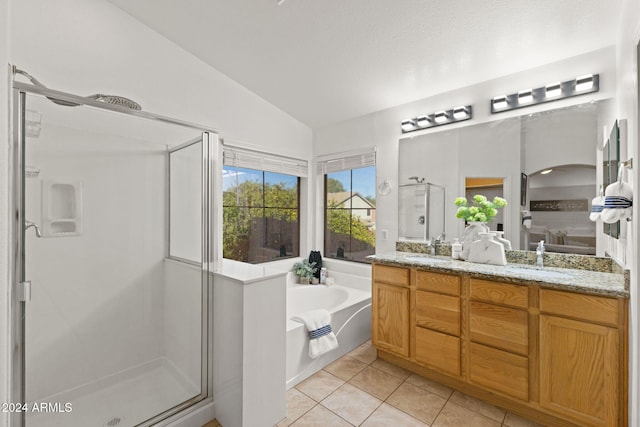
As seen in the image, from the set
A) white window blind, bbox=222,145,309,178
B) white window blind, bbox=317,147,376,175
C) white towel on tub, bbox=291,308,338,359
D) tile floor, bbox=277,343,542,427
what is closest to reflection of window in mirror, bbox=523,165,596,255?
tile floor, bbox=277,343,542,427

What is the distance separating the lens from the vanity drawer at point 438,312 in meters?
2.07

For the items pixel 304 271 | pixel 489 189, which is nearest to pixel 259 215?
pixel 304 271

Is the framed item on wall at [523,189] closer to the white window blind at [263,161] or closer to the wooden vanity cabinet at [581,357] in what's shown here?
the wooden vanity cabinet at [581,357]

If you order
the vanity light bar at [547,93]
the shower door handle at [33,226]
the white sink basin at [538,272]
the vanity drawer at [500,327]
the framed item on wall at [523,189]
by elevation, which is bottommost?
the vanity drawer at [500,327]

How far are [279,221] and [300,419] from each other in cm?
222

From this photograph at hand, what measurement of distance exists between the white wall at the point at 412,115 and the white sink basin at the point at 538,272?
68 cm

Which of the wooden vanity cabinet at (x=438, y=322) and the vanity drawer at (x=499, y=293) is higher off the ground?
the vanity drawer at (x=499, y=293)

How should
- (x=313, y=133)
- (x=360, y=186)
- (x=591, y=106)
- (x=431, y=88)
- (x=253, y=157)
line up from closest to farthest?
(x=591, y=106) < (x=431, y=88) < (x=253, y=157) < (x=360, y=186) < (x=313, y=133)

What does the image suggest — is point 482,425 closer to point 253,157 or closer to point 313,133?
point 253,157

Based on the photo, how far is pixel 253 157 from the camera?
10.4 feet

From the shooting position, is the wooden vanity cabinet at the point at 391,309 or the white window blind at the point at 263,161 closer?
the wooden vanity cabinet at the point at 391,309

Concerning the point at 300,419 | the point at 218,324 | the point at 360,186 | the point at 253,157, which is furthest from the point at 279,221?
the point at 300,419

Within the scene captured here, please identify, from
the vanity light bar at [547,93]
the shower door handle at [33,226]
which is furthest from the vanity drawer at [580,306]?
the shower door handle at [33,226]

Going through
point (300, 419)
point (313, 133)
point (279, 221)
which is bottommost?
point (300, 419)
